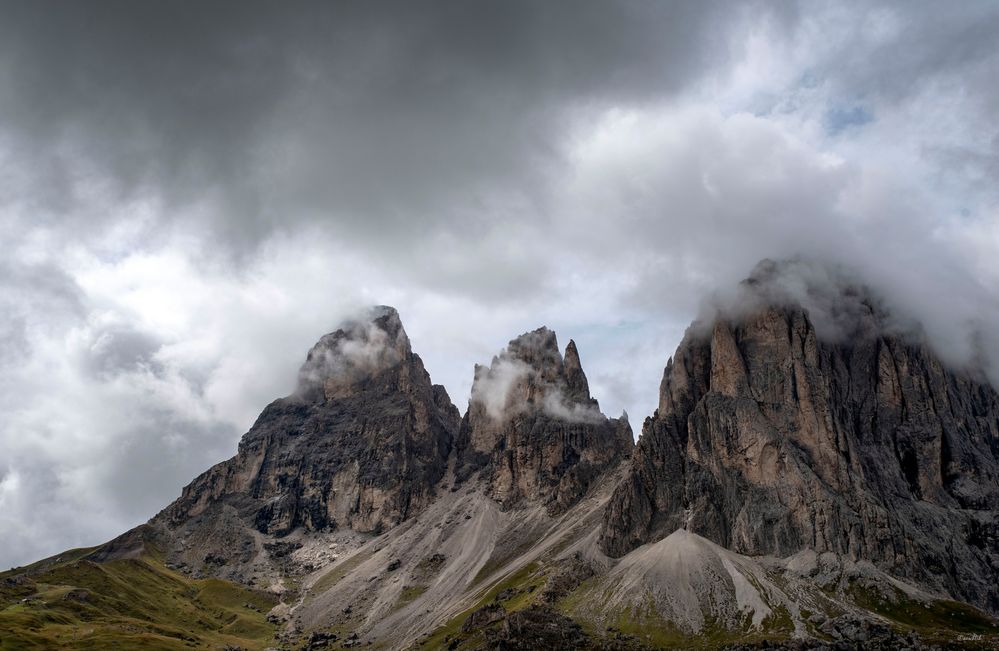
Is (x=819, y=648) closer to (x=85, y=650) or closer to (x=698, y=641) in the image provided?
(x=698, y=641)

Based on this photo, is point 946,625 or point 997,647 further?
point 946,625

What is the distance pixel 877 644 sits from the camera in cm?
17662

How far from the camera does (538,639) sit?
19875cm

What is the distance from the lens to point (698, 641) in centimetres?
19675

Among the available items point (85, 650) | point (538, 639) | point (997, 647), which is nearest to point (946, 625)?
point (997, 647)

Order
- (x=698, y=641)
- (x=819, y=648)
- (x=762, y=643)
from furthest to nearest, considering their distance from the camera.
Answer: (x=698, y=641)
(x=762, y=643)
(x=819, y=648)

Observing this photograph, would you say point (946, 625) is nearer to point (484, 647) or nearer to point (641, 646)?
point (641, 646)

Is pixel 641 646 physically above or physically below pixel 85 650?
below

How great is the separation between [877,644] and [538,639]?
84943 millimetres

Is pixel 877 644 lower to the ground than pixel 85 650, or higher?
lower

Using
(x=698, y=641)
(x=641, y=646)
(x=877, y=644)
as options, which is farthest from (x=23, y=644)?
(x=877, y=644)

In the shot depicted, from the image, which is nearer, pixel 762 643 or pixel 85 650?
pixel 762 643

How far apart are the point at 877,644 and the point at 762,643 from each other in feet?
87.3

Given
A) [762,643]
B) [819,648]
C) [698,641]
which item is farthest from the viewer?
[698,641]
